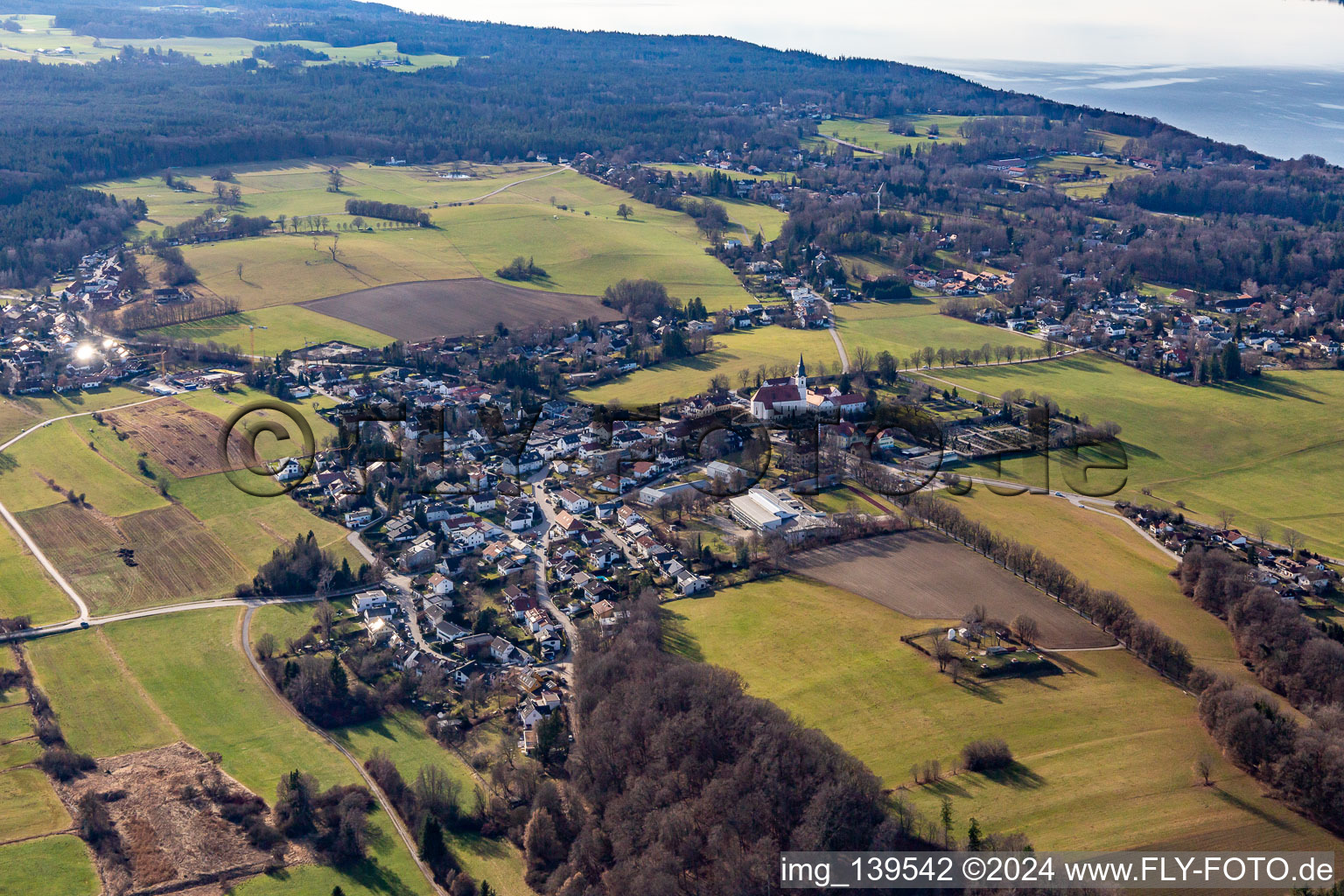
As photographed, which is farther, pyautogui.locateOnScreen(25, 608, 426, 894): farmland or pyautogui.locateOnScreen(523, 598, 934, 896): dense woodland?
pyautogui.locateOnScreen(25, 608, 426, 894): farmland

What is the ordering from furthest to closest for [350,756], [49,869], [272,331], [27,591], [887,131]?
1. [887,131]
2. [272,331]
3. [27,591]
4. [350,756]
5. [49,869]

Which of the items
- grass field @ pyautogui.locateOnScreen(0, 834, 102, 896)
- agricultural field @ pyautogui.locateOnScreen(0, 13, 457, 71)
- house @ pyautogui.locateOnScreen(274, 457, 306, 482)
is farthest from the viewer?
agricultural field @ pyautogui.locateOnScreen(0, 13, 457, 71)

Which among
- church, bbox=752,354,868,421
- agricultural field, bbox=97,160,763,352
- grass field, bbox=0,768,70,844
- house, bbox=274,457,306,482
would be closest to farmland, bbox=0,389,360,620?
house, bbox=274,457,306,482

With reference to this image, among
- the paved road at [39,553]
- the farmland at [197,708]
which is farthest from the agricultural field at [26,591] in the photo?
the farmland at [197,708]

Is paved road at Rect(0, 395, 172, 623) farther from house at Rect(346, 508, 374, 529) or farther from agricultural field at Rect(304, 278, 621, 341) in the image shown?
agricultural field at Rect(304, 278, 621, 341)

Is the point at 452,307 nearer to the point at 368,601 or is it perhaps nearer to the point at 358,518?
the point at 358,518

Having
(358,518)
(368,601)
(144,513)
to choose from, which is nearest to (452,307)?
(144,513)

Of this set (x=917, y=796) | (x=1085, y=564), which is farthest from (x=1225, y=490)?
(x=917, y=796)
